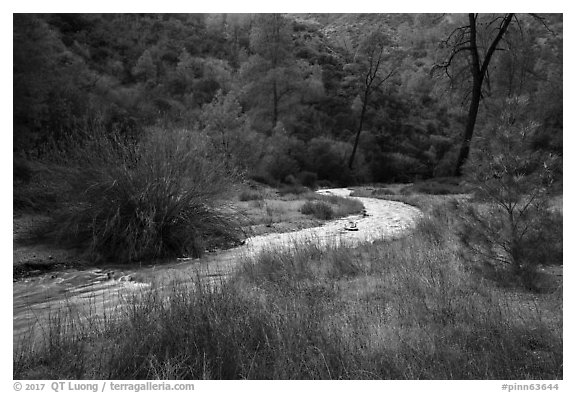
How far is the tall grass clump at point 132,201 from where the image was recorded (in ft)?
27.9

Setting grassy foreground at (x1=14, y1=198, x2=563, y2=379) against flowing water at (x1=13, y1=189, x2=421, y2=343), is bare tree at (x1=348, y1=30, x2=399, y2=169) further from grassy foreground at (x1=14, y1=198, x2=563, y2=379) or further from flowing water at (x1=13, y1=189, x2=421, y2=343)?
grassy foreground at (x1=14, y1=198, x2=563, y2=379)

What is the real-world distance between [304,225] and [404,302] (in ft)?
27.0

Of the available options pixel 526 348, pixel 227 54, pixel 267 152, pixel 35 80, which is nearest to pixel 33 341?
pixel 526 348

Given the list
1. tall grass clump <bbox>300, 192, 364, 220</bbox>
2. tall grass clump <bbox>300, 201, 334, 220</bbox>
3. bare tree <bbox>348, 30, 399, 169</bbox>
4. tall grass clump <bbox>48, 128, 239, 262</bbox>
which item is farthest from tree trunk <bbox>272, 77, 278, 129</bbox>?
tall grass clump <bbox>48, 128, 239, 262</bbox>

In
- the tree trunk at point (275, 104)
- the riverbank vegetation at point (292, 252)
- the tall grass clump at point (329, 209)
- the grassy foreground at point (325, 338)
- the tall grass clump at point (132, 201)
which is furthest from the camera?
the tree trunk at point (275, 104)

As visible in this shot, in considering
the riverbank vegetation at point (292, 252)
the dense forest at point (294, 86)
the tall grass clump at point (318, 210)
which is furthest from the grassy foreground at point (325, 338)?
the tall grass clump at point (318, 210)

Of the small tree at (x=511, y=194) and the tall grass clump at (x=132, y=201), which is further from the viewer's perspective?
the tall grass clump at (x=132, y=201)

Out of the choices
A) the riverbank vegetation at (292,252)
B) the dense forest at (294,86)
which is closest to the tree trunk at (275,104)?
the dense forest at (294,86)

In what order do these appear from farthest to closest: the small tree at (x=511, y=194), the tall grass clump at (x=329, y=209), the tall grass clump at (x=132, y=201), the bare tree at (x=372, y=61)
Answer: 1. the bare tree at (x=372, y=61)
2. the tall grass clump at (x=329, y=209)
3. the tall grass clump at (x=132, y=201)
4. the small tree at (x=511, y=194)

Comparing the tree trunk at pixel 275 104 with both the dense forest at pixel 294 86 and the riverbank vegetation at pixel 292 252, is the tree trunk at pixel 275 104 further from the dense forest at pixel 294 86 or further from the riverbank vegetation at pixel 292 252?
the riverbank vegetation at pixel 292 252

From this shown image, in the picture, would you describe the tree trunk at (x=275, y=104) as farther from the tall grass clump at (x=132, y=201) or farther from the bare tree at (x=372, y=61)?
the tall grass clump at (x=132, y=201)

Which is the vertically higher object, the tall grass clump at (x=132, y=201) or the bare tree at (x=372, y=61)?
the bare tree at (x=372, y=61)

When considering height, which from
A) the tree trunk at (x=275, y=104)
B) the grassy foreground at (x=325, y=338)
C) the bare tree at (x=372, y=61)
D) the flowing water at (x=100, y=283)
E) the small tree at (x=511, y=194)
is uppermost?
the bare tree at (x=372, y=61)

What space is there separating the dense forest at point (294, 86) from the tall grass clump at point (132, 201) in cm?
548
